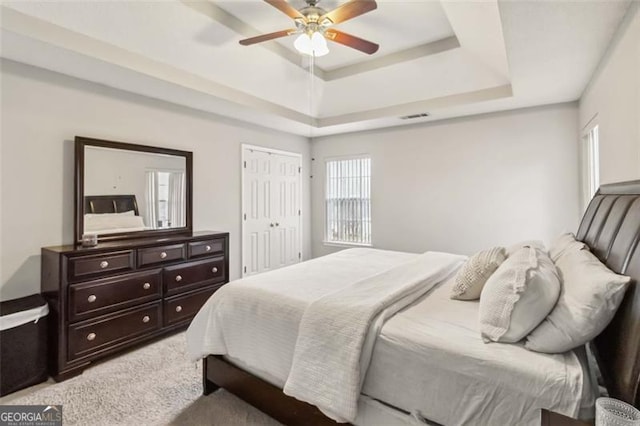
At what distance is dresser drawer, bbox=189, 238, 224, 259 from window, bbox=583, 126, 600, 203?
3.95 meters

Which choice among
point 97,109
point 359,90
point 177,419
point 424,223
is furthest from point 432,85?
→ point 177,419

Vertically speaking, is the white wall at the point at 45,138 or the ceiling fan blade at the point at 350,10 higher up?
the ceiling fan blade at the point at 350,10

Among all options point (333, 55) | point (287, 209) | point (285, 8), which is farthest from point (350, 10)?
point (287, 209)

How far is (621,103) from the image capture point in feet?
6.64

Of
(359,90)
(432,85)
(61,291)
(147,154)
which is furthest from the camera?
(359,90)

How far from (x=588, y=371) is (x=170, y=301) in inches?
125

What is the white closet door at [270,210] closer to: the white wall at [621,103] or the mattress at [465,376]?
the mattress at [465,376]

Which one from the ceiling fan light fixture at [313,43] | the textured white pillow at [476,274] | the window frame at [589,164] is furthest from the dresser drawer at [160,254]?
the window frame at [589,164]

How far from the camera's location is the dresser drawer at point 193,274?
123 inches

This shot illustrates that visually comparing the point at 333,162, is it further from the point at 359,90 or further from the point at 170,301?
the point at 170,301

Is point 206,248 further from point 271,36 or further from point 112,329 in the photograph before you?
point 271,36

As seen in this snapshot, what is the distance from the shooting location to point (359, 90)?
4.07 m

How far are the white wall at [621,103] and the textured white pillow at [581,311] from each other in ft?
3.19

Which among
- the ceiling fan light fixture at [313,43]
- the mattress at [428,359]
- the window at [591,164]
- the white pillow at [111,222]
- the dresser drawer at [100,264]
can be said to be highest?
the ceiling fan light fixture at [313,43]
